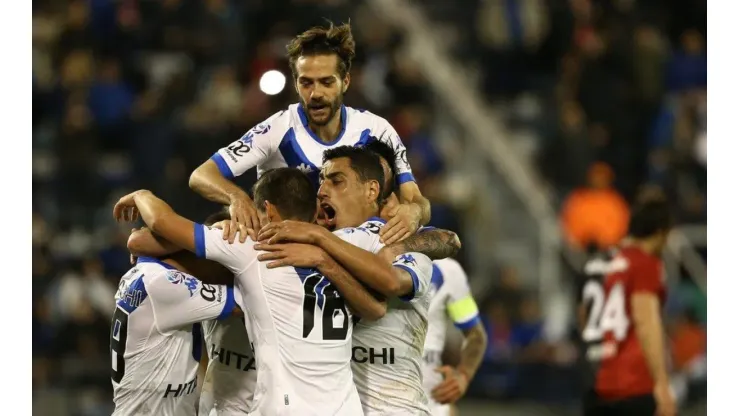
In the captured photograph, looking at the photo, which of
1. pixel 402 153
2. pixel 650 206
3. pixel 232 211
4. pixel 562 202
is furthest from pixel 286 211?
pixel 562 202

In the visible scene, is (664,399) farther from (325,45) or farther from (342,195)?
(325,45)

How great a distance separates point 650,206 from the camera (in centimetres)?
687

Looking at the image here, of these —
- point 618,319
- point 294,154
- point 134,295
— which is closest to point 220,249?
point 134,295

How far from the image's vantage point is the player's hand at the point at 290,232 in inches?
177

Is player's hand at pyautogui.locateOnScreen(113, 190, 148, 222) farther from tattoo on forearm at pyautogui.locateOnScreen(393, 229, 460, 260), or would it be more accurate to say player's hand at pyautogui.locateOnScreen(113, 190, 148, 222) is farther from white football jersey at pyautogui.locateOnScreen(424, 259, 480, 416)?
white football jersey at pyautogui.locateOnScreen(424, 259, 480, 416)

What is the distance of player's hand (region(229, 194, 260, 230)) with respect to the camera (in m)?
4.65

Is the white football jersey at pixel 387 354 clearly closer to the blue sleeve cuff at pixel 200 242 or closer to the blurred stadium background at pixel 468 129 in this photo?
the blue sleeve cuff at pixel 200 242

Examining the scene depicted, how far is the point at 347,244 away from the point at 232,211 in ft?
1.79

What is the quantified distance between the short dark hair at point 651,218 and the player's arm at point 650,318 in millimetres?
215

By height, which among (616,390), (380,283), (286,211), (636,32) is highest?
(636,32)

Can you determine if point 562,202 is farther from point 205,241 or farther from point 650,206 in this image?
point 205,241

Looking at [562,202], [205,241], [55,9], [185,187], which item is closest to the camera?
[205,241]

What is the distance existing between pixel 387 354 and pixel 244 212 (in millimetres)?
868

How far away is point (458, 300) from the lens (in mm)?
6426
